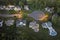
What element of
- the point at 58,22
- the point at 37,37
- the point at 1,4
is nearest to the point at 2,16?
the point at 1,4

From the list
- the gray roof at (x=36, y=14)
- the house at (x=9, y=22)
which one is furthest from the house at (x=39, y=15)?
the house at (x=9, y=22)

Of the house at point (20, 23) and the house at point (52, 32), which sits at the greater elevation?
the house at point (20, 23)

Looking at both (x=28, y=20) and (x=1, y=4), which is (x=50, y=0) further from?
(x=1, y=4)

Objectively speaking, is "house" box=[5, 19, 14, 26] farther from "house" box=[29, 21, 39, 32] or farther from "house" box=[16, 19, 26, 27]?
"house" box=[29, 21, 39, 32]

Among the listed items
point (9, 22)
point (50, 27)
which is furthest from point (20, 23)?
point (50, 27)

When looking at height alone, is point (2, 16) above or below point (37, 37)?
above

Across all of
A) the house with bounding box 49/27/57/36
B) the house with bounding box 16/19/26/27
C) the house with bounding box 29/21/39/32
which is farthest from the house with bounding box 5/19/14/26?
the house with bounding box 49/27/57/36

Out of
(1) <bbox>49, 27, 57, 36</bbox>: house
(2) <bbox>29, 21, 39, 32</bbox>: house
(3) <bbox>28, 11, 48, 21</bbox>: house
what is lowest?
(1) <bbox>49, 27, 57, 36</bbox>: house

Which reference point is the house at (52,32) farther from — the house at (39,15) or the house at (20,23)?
the house at (20,23)
